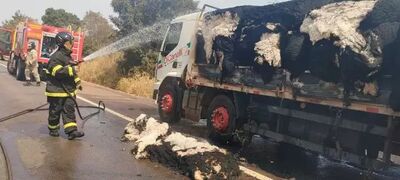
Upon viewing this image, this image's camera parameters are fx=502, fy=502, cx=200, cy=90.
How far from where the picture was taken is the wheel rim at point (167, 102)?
9.99 m

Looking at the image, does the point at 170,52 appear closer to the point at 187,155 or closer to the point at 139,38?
the point at 187,155

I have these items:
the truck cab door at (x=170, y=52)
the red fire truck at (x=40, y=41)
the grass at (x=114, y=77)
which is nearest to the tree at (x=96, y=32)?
the grass at (x=114, y=77)

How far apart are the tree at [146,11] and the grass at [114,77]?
59.7 inches

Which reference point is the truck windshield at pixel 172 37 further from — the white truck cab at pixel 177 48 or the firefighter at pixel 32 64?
the firefighter at pixel 32 64

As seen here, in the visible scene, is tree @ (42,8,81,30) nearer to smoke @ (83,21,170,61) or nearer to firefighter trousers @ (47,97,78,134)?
smoke @ (83,21,170,61)

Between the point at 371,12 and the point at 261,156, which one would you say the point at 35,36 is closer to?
the point at 261,156

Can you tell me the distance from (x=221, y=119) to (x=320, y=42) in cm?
258

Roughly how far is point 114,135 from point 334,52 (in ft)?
13.9

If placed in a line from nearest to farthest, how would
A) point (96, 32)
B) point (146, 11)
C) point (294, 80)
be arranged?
point (294, 80) → point (146, 11) → point (96, 32)

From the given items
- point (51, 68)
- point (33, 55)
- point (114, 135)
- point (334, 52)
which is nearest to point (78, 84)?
point (51, 68)

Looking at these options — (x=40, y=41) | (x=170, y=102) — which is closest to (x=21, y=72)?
(x=40, y=41)

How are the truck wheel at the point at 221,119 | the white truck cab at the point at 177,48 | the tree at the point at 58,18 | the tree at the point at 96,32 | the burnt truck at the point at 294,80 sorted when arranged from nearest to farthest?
the burnt truck at the point at 294,80 → the truck wheel at the point at 221,119 → the white truck cab at the point at 177,48 → the tree at the point at 96,32 → the tree at the point at 58,18

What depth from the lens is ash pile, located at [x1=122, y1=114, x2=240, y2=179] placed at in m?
5.89

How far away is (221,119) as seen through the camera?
26.6ft
